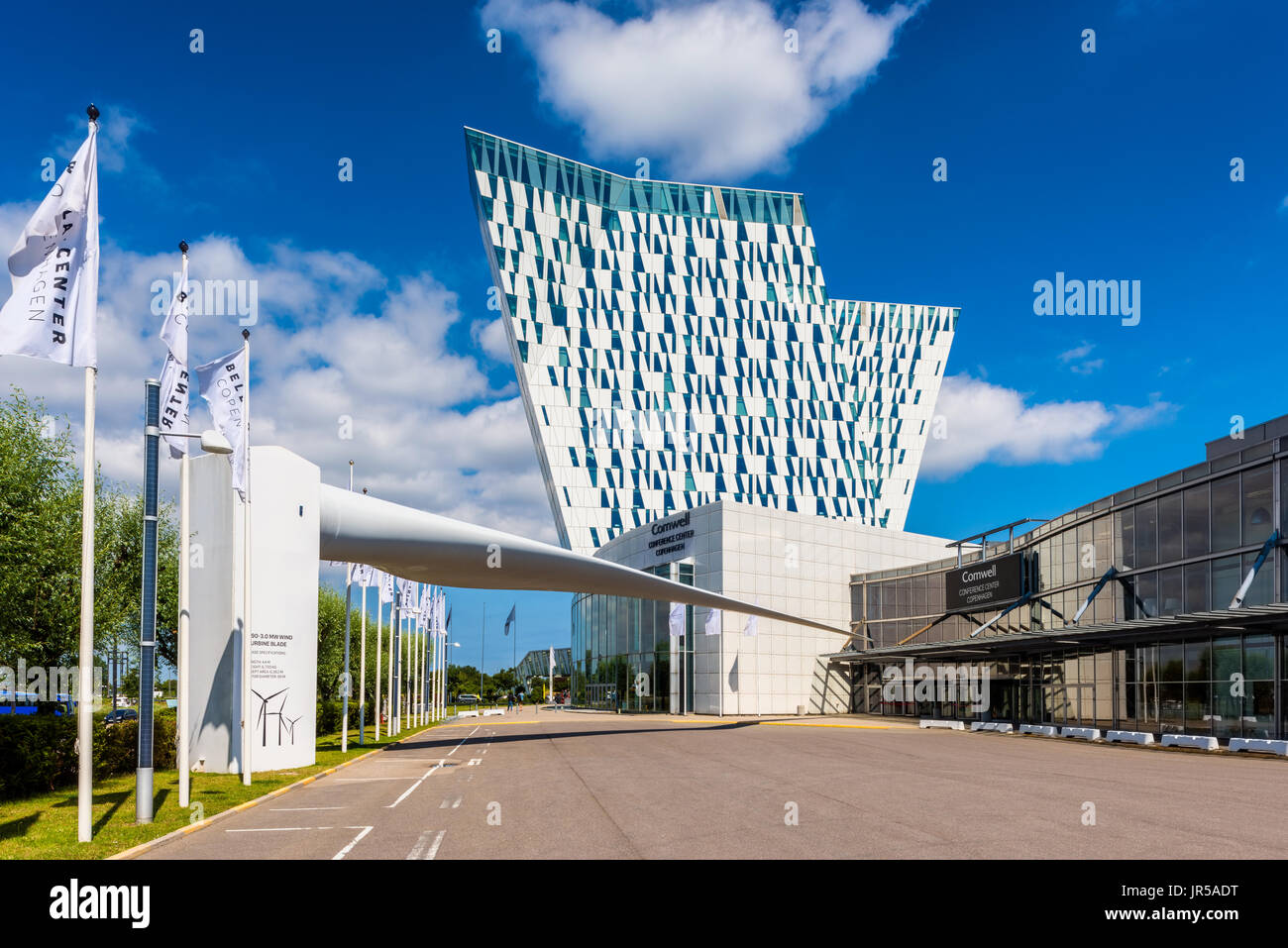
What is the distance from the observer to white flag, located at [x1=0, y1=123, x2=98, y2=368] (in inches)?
492

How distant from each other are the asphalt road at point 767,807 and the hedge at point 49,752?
451 centimetres

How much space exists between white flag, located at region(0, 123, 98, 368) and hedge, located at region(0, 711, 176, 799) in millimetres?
8561

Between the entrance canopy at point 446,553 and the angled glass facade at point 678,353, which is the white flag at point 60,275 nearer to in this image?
the entrance canopy at point 446,553

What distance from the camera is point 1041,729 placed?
1597 inches

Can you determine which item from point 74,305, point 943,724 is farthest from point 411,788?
point 943,724

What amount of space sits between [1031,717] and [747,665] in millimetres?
19124

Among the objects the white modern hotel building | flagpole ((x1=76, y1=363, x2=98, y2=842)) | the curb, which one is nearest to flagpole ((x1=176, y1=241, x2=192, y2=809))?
the curb

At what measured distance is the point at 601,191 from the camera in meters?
101

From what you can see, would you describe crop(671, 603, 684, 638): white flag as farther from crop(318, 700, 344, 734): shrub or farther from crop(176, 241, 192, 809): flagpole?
crop(176, 241, 192, 809): flagpole

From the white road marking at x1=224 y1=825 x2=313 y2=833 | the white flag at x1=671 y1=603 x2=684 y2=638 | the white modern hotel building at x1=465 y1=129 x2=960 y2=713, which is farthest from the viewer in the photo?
the white modern hotel building at x1=465 y1=129 x2=960 y2=713

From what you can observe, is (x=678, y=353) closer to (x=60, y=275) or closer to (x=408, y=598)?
(x=408, y=598)

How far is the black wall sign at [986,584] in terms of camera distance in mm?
48000
